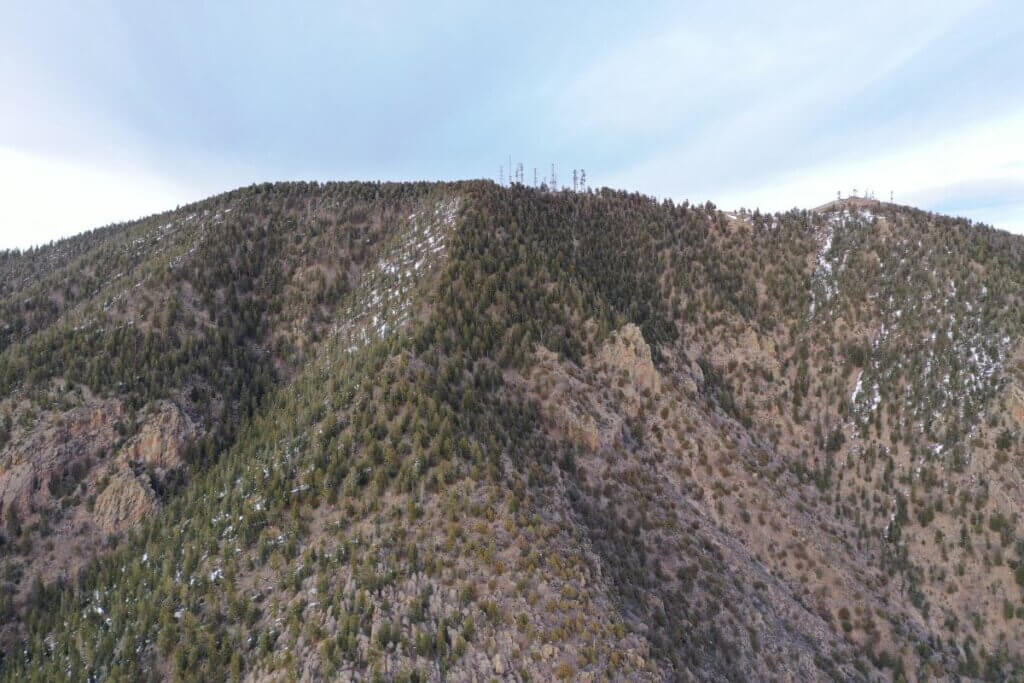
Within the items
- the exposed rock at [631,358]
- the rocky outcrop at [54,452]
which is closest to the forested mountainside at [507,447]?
the rocky outcrop at [54,452]

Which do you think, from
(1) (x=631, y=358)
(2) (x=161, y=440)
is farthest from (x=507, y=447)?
(2) (x=161, y=440)

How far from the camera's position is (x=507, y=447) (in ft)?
102

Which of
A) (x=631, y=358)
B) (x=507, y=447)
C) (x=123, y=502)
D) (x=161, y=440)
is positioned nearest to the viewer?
(x=507, y=447)


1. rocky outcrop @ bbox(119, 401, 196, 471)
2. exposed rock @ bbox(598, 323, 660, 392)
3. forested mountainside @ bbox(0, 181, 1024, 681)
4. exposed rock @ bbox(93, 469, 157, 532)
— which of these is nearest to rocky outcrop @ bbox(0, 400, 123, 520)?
forested mountainside @ bbox(0, 181, 1024, 681)

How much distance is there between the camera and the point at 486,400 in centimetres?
3384

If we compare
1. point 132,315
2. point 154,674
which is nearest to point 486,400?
point 154,674

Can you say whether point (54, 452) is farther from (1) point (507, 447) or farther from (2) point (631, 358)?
(2) point (631, 358)

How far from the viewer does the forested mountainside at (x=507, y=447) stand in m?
24.4

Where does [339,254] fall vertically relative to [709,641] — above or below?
above

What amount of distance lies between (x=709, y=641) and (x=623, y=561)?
5639mm

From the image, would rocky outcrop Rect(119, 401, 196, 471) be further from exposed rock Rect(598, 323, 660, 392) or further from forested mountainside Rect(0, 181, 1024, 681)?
exposed rock Rect(598, 323, 660, 392)

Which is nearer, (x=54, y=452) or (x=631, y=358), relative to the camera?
(x=54, y=452)

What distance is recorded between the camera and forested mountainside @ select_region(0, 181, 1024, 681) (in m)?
24.4

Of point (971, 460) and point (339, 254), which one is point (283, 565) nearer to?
point (339, 254)
